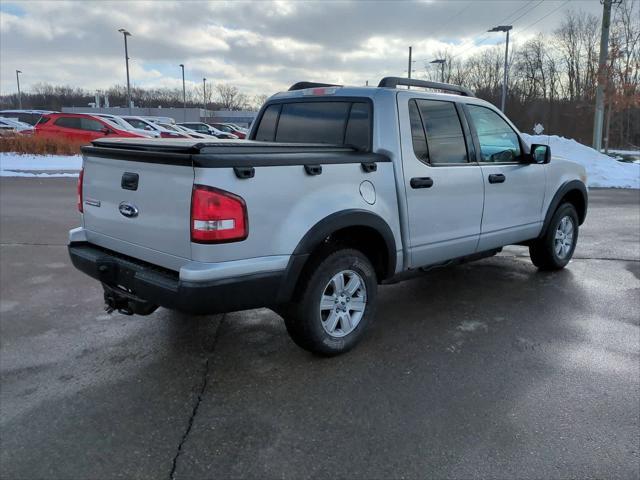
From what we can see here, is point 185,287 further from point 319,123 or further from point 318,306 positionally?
point 319,123

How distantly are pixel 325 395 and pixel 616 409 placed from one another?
1.72 metres

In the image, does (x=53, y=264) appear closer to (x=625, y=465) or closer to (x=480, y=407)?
(x=480, y=407)

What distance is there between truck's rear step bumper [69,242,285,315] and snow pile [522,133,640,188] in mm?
13301

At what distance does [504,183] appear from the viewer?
5066 millimetres

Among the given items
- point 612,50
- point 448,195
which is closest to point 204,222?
point 448,195

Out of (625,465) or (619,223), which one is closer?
(625,465)

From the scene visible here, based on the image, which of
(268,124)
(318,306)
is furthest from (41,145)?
(318,306)

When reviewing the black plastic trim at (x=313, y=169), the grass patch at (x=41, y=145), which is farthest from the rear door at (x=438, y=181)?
the grass patch at (x=41, y=145)

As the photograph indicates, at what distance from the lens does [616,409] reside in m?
3.21

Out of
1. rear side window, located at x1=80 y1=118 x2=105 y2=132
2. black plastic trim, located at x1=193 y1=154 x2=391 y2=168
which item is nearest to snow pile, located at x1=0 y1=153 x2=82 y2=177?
rear side window, located at x1=80 y1=118 x2=105 y2=132

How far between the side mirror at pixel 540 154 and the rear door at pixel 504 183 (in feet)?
0.30

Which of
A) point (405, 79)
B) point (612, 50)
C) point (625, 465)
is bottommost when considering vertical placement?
point (625, 465)

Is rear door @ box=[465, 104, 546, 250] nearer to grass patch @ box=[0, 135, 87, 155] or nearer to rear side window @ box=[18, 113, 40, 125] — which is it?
grass patch @ box=[0, 135, 87, 155]

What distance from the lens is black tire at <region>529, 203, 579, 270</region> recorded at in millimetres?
5922
